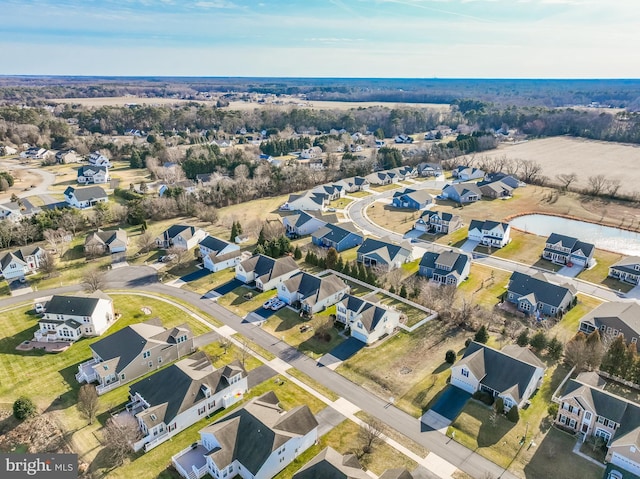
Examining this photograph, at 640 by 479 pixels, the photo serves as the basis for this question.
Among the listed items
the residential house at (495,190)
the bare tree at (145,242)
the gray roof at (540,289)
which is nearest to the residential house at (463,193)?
the residential house at (495,190)

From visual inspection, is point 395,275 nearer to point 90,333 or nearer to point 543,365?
point 543,365

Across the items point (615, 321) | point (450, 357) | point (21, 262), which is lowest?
point (450, 357)

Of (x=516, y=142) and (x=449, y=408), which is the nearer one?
(x=449, y=408)

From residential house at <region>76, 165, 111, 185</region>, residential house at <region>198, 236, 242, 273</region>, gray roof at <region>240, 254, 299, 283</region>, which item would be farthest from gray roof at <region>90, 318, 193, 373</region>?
residential house at <region>76, 165, 111, 185</region>

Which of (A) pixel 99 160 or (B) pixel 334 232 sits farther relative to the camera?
A: (A) pixel 99 160

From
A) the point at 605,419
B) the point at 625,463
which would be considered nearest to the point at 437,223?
the point at 605,419

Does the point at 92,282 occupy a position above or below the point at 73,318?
above

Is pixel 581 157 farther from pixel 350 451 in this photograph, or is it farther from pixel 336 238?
pixel 350 451

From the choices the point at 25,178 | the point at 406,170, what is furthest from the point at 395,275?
the point at 25,178
